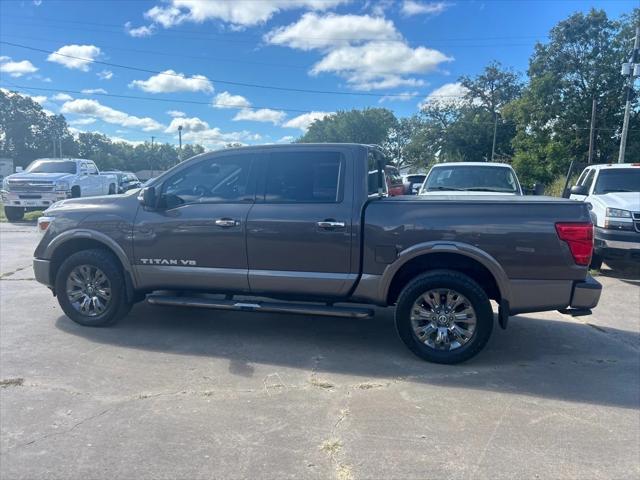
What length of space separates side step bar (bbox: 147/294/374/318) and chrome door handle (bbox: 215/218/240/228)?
778 mm

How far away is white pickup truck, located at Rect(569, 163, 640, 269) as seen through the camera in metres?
7.93

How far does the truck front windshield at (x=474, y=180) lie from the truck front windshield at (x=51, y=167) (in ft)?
45.1

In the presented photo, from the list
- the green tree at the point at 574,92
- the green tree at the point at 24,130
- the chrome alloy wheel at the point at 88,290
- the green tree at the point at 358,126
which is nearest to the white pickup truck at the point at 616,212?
the chrome alloy wheel at the point at 88,290

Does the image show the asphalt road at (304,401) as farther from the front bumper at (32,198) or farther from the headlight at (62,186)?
the headlight at (62,186)

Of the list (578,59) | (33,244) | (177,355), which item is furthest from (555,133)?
(177,355)

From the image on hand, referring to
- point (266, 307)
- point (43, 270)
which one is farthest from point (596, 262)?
point (43, 270)

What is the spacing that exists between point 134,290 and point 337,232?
7.70 feet

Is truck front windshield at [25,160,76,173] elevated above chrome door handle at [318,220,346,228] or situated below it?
above

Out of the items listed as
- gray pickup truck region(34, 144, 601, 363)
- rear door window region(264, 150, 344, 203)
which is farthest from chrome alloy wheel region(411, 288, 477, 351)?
rear door window region(264, 150, 344, 203)

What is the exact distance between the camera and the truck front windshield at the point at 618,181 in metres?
9.29

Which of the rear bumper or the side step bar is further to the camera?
the rear bumper

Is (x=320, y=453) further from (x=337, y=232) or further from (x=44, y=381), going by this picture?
(x=44, y=381)

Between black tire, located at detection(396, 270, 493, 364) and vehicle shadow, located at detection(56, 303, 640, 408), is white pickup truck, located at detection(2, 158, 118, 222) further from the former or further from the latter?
black tire, located at detection(396, 270, 493, 364)

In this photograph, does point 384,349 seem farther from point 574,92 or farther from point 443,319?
point 574,92
